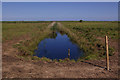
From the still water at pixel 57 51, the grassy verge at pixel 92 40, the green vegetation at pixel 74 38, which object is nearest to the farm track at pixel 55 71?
the green vegetation at pixel 74 38

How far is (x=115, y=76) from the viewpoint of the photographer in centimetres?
629

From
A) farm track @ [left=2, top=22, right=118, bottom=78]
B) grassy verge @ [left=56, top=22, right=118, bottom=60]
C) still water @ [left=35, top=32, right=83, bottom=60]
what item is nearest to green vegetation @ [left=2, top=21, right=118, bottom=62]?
grassy verge @ [left=56, top=22, right=118, bottom=60]

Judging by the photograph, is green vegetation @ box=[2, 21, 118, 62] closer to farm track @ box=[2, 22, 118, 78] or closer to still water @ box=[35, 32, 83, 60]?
still water @ box=[35, 32, 83, 60]

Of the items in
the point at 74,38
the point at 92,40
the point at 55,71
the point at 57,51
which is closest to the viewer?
the point at 55,71

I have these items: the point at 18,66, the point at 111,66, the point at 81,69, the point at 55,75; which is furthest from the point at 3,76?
the point at 111,66

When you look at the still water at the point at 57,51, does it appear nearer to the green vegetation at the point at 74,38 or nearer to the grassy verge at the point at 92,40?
the green vegetation at the point at 74,38

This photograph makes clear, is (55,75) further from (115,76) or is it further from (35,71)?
(115,76)

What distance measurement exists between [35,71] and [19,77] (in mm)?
944

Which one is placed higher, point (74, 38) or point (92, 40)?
point (74, 38)

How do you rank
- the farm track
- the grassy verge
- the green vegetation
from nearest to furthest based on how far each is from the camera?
the farm track, the grassy verge, the green vegetation

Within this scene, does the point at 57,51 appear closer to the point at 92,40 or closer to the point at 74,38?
the point at 92,40

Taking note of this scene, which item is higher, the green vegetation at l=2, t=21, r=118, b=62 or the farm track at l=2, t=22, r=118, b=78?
the green vegetation at l=2, t=21, r=118, b=62

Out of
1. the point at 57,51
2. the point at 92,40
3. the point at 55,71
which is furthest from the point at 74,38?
the point at 55,71

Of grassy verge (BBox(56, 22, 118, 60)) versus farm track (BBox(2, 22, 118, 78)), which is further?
grassy verge (BBox(56, 22, 118, 60))
